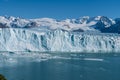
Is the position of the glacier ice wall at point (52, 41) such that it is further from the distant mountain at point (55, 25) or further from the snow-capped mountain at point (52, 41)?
the distant mountain at point (55, 25)

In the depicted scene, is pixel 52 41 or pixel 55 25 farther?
pixel 55 25

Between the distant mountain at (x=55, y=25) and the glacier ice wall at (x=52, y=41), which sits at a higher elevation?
the distant mountain at (x=55, y=25)

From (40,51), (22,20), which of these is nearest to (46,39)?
(40,51)

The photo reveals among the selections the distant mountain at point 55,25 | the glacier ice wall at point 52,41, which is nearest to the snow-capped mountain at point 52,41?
the glacier ice wall at point 52,41

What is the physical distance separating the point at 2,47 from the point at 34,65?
1314 cm

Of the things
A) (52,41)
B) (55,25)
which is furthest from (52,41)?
(55,25)

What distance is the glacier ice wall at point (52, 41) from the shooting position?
151 feet

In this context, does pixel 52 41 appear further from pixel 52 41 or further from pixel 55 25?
pixel 55 25

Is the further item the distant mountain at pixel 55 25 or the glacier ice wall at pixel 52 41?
the distant mountain at pixel 55 25

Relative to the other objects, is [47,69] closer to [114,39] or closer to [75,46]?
[75,46]

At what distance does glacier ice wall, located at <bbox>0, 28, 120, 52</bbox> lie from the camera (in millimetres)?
45938

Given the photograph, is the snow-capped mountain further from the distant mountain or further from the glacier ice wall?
the distant mountain

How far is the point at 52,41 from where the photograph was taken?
4900cm

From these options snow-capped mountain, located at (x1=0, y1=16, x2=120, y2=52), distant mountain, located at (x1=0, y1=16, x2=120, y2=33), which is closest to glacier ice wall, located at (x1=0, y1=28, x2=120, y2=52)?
snow-capped mountain, located at (x1=0, y1=16, x2=120, y2=52)
